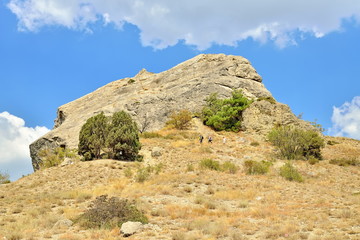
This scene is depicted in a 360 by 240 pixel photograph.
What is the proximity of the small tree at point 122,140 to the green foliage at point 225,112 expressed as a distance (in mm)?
20387

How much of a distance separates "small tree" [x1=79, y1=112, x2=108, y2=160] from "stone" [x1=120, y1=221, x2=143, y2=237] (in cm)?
2069

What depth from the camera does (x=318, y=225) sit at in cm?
1259

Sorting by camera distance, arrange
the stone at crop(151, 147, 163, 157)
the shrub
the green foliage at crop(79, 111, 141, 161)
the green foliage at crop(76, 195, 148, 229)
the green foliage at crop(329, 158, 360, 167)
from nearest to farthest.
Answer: the green foliage at crop(76, 195, 148, 229) → the shrub → the green foliage at crop(79, 111, 141, 161) → the green foliage at crop(329, 158, 360, 167) → the stone at crop(151, 147, 163, 157)

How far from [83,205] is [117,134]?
1376 cm

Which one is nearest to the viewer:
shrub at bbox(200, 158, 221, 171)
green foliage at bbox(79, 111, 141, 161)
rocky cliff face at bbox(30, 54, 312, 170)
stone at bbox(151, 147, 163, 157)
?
shrub at bbox(200, 158, 221, 171)

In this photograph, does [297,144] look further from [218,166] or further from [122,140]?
[122,140]

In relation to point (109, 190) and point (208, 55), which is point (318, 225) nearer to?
point (109, 190)

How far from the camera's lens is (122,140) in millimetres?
32312

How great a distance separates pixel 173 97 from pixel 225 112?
11.9 m

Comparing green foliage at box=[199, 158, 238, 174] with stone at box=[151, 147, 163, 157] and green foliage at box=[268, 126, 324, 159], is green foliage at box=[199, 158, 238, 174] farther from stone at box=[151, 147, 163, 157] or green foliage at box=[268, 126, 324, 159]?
green foliage at box=[268, 126, 324, 159]

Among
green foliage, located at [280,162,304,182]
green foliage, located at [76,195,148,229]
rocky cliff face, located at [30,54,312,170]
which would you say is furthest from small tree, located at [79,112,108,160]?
green foliage, located at [76,195,148,229]

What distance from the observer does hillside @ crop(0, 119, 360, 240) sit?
486 inches

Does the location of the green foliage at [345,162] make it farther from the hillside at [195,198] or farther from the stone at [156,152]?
the stone at [156,152]

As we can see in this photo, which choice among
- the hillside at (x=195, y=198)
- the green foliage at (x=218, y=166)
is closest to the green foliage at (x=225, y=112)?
the hillside at (x=195, y=198)
